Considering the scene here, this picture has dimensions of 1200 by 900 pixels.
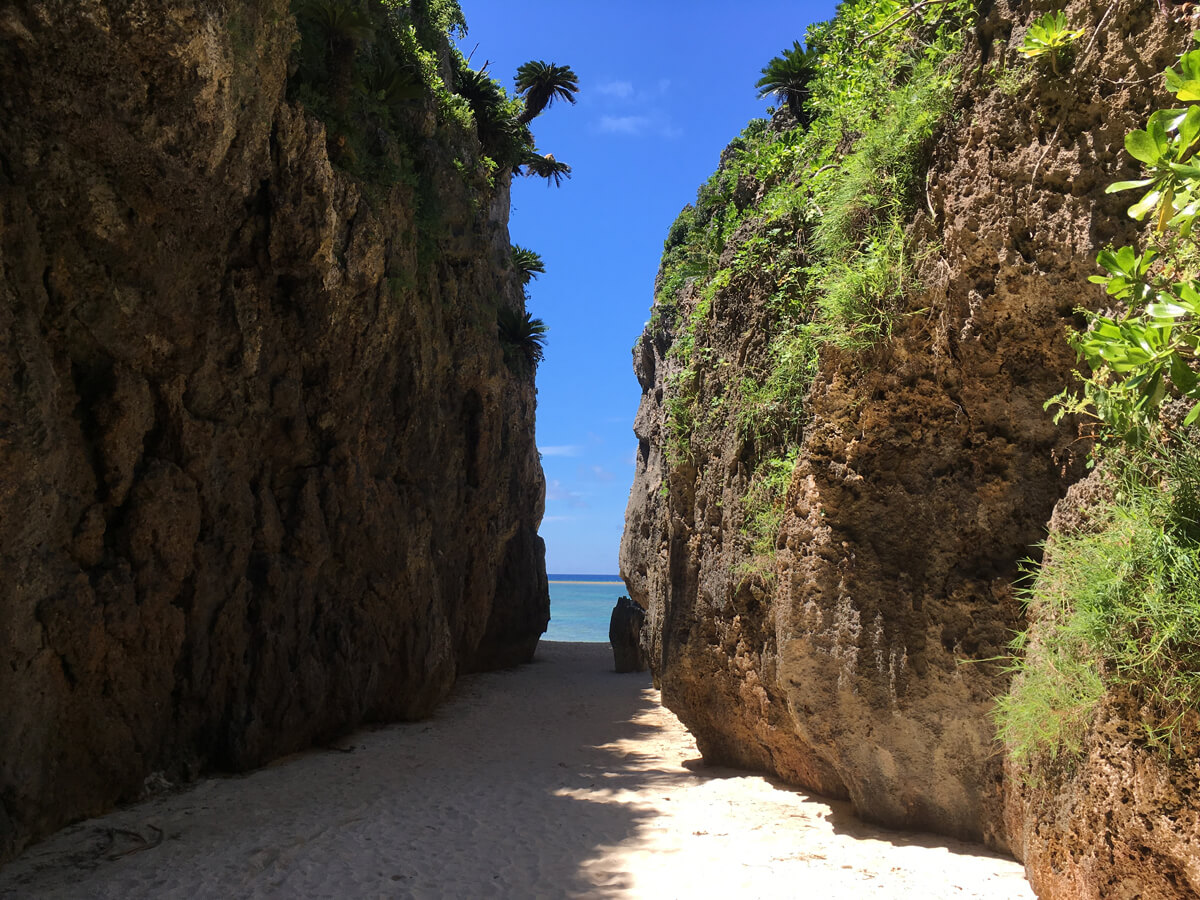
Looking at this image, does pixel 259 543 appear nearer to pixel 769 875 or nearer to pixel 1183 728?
pixel 769 875

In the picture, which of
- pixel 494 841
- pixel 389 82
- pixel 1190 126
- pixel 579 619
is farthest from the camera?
pixel 579 619

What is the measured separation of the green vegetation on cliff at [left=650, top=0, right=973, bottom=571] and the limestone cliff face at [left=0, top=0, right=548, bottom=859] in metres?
4.48

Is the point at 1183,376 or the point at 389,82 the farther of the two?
the point at 389,82

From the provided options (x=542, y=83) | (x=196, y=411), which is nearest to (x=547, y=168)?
(x=542, y=83)

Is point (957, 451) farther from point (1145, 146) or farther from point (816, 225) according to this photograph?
point (1145, 146)

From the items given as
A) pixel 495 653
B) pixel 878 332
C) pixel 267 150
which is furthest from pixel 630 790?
pixel 495 653

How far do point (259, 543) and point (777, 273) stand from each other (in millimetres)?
6673

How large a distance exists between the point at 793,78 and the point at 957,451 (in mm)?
6349

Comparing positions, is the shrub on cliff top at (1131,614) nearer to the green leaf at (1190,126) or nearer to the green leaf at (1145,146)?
the green leaf at (1145,146)

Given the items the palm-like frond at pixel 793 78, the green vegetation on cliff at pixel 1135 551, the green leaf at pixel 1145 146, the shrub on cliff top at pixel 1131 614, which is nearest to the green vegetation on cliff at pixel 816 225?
the palm-like frond at pixel 793 78

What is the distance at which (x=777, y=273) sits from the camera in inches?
279

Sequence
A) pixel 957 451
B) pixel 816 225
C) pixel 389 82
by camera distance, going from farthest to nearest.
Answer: pixel 389 82 → pixel 816 225 → pixel 957 451

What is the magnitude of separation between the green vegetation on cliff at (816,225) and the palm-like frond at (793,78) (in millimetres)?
19

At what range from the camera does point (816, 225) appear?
21.3ft
